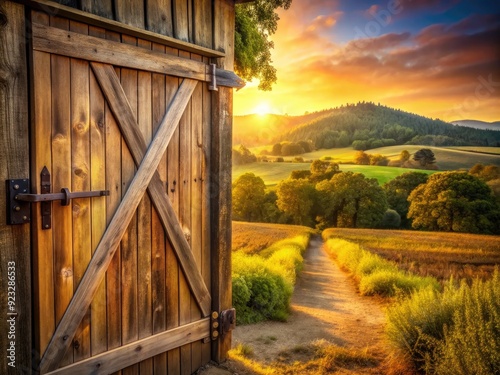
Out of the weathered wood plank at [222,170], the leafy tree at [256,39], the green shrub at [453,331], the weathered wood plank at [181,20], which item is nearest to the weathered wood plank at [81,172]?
the weathered wood plank at [181,20]

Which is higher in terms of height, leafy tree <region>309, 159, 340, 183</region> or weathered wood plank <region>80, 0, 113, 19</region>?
weathered wood plank <region>80, 0, 113, 19</region>

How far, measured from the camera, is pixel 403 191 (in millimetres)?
40938

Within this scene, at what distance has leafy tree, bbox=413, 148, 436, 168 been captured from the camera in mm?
44906

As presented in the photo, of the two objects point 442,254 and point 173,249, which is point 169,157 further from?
point 442,254

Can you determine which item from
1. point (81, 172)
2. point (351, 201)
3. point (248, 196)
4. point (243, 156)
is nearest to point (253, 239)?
point (248, 196)

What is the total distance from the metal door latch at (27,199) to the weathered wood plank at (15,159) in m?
0.05

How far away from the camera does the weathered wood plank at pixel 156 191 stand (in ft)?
10.5

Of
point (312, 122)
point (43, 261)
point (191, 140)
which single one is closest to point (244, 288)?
point (191, 140)

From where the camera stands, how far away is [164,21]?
3.64 metres

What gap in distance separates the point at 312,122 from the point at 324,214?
31038mm

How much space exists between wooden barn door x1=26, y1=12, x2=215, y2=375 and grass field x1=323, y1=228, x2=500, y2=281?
37.0ft

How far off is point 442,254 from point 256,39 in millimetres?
15949

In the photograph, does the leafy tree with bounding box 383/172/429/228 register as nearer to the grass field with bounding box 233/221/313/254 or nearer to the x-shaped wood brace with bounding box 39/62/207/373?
the grass field with bounding box 233/221/313/254

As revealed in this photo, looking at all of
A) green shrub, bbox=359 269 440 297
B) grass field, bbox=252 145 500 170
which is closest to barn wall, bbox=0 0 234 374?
green shrub, bbox=359 269 440 297
